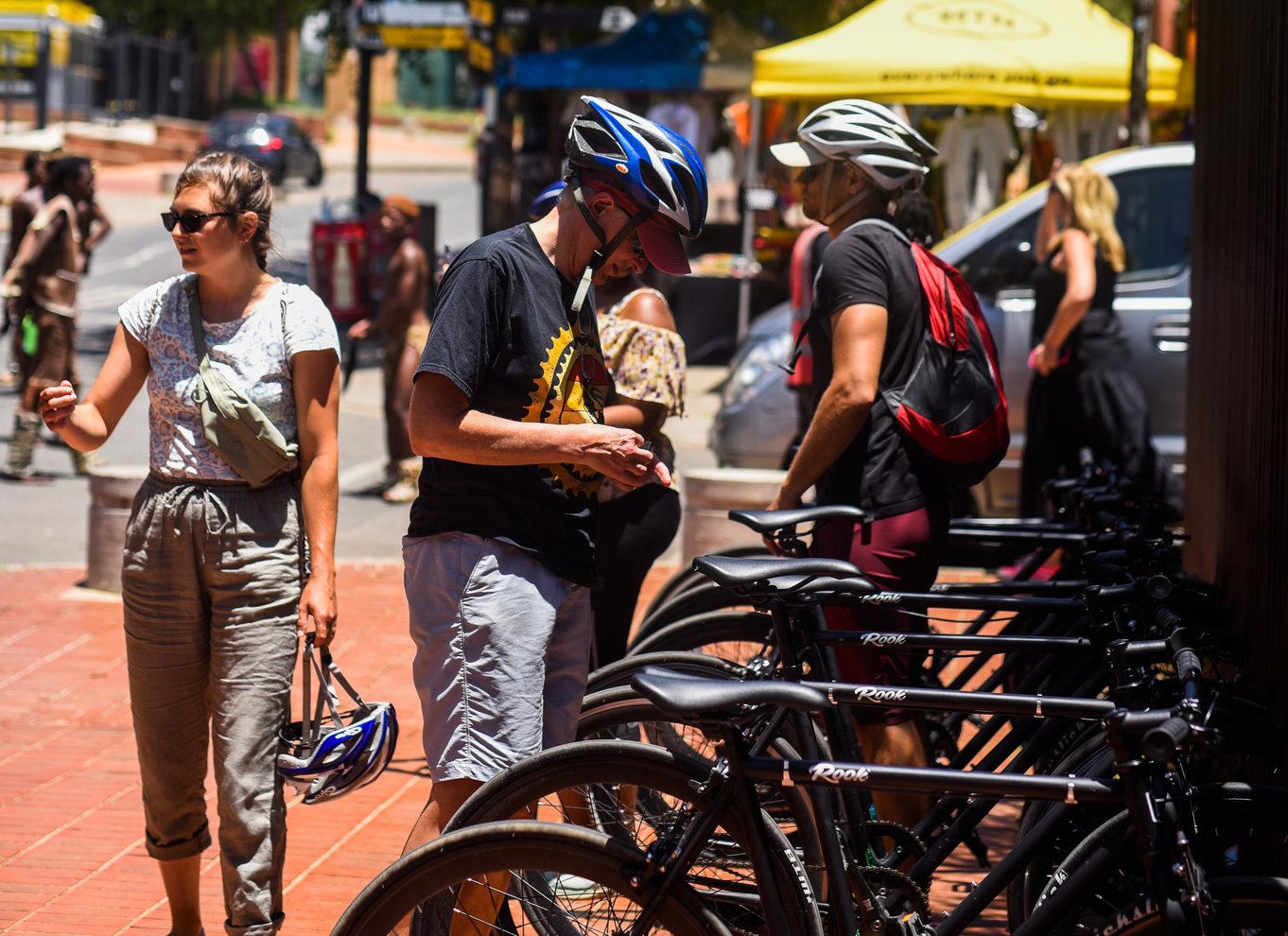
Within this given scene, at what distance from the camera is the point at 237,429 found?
13.4 feet

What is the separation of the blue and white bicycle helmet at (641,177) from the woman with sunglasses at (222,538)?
3.03 ft

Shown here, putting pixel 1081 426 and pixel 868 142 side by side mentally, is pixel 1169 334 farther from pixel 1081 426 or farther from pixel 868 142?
pixel 868 142

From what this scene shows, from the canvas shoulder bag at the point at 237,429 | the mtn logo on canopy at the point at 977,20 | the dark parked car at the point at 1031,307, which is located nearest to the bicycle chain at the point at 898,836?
the canvas shoulder bag at the point at 237,429

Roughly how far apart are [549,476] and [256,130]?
131 feet

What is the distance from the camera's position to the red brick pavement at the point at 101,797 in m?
4.68

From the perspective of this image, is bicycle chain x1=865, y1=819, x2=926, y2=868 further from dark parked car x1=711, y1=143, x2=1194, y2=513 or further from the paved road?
dark parked car x1=711, y1=143, x2=1194, y2=513

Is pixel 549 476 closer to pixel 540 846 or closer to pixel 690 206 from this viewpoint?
pixel 690 206

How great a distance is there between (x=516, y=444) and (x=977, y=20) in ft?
37.8

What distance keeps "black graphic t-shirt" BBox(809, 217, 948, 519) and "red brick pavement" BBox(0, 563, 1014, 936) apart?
1105 millimetres

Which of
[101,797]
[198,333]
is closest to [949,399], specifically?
[198,333]

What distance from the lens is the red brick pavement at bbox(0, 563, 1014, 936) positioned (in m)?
4.68

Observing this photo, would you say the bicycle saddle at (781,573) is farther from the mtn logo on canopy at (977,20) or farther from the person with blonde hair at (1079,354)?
the mtn logo on canopy at (977,20)

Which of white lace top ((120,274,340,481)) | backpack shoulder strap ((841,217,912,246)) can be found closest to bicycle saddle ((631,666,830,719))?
white lace top ((120,274,340,481))

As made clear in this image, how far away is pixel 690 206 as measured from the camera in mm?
3648
